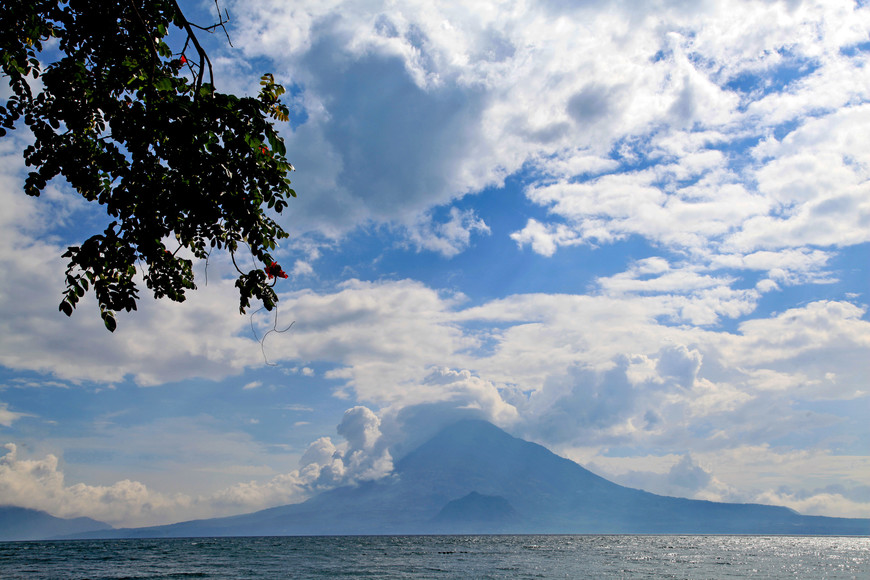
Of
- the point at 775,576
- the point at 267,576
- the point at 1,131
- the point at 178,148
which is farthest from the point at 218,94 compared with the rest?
the point at 775,576

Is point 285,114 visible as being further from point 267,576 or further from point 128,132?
point 267,576

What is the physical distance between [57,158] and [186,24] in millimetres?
2582

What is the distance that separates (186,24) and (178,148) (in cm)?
184

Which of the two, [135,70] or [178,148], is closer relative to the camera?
[178,148]

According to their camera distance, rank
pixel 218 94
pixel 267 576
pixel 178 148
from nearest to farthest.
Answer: pixel 218 94, pixel 178 148, pixel 267 576

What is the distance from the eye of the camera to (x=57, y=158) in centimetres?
735

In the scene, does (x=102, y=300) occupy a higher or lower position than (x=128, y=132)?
lower

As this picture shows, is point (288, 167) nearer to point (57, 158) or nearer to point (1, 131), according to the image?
point (57, 158)

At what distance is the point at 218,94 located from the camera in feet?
A: 21.0

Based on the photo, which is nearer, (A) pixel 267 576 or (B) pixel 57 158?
(B) pixel 57 158

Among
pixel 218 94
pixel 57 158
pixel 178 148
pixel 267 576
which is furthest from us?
pixel 267 576

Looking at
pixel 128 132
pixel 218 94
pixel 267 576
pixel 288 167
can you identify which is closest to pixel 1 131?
pixel 128 132

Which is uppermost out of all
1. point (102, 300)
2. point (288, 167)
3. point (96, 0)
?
point (96, 0)

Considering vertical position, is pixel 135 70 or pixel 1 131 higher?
pixel 135 70
